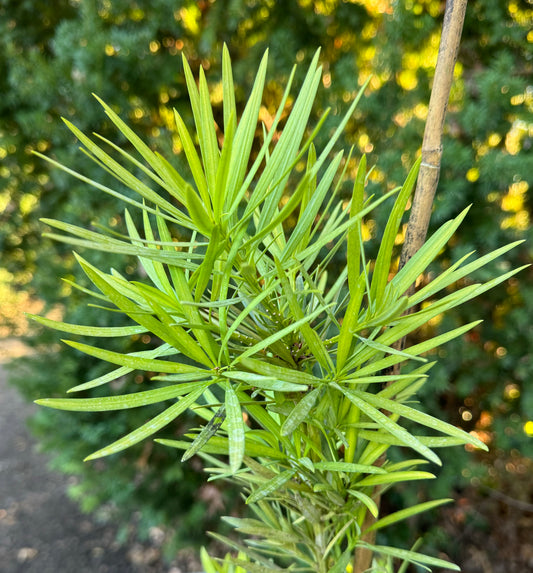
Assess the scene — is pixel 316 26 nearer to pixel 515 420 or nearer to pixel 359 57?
pixel 359 57

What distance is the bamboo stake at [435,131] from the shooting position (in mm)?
265

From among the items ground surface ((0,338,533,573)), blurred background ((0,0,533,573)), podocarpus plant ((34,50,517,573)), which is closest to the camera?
podocarpus plant ((34,50,517,573))

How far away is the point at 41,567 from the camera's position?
1.29 metres

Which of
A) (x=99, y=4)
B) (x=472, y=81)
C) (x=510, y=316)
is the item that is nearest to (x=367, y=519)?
(x=510, y=316)

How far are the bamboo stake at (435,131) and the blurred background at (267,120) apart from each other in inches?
19.1

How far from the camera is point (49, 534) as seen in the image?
140 cm

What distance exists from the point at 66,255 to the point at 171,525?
2.48 feet

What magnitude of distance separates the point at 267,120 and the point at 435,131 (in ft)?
2.74

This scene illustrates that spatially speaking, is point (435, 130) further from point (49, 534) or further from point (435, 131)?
point (49, 534)

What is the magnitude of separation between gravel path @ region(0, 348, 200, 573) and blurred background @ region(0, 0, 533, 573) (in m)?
0.24

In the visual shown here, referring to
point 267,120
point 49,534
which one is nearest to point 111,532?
point 49,534

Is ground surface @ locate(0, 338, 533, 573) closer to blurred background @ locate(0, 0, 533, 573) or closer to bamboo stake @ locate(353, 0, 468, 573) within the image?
blurred background @ locate(0, 0, 533, 573)

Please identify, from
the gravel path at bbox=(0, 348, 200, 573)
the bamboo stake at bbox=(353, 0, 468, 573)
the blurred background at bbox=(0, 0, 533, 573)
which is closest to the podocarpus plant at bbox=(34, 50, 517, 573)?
the bamboo stake at bbox=(353, 0, 468, 573)

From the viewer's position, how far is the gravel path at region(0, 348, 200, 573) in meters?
1.31
